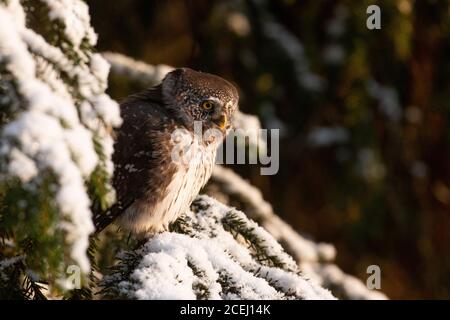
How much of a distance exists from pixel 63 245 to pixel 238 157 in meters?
2.05

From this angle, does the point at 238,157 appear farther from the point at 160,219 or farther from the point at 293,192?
the point at 293,192

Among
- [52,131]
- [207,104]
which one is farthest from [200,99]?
[52,131]

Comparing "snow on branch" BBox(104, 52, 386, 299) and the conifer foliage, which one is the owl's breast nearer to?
"snow on branch" BBox(104, 52, 386, 299)

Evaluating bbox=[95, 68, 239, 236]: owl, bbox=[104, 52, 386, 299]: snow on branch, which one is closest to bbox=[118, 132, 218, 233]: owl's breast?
bbox=[95, 68, 239, 236]: owl

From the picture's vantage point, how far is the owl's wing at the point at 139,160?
9.00 feet

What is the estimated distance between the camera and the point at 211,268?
195 cm

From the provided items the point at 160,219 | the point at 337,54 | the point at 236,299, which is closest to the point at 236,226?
the point at 160,219

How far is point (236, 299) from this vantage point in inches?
75.0

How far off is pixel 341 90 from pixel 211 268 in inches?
102

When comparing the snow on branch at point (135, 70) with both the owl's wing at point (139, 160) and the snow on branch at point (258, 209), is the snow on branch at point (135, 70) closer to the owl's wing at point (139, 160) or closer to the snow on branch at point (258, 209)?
the snow on branch at point (258, 209)

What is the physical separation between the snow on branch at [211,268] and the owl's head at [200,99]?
0.62 m

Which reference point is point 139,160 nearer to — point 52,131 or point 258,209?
point 258,209

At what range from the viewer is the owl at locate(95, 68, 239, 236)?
2.75 m

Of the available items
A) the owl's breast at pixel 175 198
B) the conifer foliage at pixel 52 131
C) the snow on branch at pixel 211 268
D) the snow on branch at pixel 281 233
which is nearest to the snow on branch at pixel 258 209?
the snow on branch at pixel 281 233
